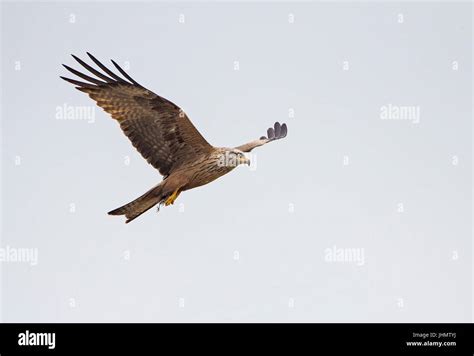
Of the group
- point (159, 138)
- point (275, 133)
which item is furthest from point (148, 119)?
point (275, 133)

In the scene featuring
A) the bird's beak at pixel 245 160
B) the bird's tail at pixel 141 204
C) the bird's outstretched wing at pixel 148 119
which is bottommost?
the bird's tail at pixel 141 204

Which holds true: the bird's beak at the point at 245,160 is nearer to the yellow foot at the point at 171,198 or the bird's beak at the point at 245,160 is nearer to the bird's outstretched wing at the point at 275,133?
the yellow foot at the point at 171,198

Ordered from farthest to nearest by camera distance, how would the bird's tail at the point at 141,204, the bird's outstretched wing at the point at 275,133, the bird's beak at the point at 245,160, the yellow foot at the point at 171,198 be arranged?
the bird's outstretched wing at the point at 275,133
the bird's beak at the point at 245,160
the yellow foot at the point at 171,198
the bird's tail at the point at 141,204

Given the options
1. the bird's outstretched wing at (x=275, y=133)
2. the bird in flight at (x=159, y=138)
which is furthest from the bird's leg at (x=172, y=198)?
the bird's outstretched wing at (x=275, y=133)

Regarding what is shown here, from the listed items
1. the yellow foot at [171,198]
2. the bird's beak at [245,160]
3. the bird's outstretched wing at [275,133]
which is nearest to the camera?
the yellow foot at [171,198]

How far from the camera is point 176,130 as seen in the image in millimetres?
12523

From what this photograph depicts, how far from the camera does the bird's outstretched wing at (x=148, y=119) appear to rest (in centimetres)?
1234

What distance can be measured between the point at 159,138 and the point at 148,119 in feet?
1.12

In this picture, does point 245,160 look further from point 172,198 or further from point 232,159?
point 172,198

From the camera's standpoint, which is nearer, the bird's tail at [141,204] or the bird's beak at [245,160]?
the bird's tail at [141,204]

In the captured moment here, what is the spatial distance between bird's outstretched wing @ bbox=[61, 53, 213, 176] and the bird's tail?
64 centimetres

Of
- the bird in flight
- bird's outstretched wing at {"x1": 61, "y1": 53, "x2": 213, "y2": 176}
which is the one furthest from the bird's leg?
bird's outstretched wing at {"x1": 61, "y1": 53, "x2": 213, "y2": 176}
